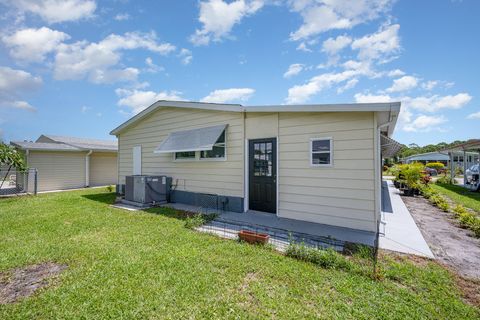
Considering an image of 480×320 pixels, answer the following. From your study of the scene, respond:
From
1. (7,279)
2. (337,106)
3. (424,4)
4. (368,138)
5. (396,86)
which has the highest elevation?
(424,4)

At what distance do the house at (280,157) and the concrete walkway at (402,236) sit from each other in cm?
44

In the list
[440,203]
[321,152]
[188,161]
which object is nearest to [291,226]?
[321,152]

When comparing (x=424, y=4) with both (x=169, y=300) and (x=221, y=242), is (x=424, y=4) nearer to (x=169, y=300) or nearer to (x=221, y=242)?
(x=221, y=242)

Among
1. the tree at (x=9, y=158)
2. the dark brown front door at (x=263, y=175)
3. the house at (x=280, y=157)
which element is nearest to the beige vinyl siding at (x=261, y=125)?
the house at (x=280, y=157)

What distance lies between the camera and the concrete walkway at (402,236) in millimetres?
4727

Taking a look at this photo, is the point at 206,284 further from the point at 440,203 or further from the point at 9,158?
the point at 9,158

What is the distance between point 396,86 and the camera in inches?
443

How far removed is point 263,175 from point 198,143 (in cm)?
269

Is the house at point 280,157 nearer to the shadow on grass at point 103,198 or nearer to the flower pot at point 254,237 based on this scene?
the flower pot at point 254,237

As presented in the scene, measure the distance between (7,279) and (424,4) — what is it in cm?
1193

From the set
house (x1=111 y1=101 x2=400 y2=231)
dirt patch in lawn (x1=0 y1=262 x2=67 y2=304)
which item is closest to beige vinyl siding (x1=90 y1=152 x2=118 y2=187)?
house (x1=111 y1=101 x2=400 y2=231)

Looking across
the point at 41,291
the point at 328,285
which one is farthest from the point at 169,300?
the point at 328,285

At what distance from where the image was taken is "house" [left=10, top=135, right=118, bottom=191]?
1430cm

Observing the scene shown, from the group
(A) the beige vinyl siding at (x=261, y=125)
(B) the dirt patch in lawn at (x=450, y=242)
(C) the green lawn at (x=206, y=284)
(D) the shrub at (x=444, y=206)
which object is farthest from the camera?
(D) the shrub at (x=444, y=206)
